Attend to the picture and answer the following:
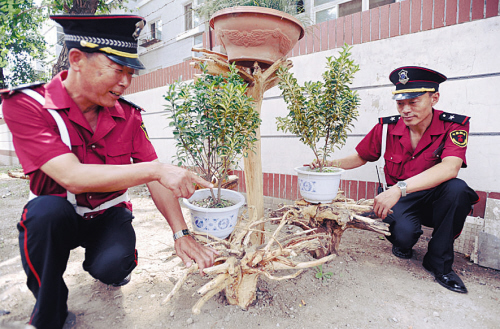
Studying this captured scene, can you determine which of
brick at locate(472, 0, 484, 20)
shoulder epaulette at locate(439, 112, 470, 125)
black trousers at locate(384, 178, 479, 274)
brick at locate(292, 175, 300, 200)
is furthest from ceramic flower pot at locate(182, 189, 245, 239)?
brick at locate(472, 0, 484, 20)

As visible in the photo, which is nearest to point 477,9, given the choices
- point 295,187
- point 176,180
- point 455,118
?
point 455,118

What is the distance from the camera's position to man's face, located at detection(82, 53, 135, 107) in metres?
1.46

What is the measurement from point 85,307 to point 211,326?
0.87m

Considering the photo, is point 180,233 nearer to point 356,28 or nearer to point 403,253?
point 403,253

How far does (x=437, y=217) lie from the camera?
216 cm

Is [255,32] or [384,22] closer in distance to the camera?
[255,32]

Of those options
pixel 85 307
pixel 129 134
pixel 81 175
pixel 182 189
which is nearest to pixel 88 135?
pixel 129 134

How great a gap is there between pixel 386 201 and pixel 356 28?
2.13 meters

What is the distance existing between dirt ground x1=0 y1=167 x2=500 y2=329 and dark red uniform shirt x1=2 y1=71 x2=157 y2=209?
0.66 meters

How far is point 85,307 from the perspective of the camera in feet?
5.93

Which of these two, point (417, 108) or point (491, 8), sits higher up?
point (491, 8)

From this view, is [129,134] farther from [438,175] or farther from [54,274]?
[438,175]

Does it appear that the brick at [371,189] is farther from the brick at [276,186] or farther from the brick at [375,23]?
the brick at [375,23]

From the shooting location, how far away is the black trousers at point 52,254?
1.43m
